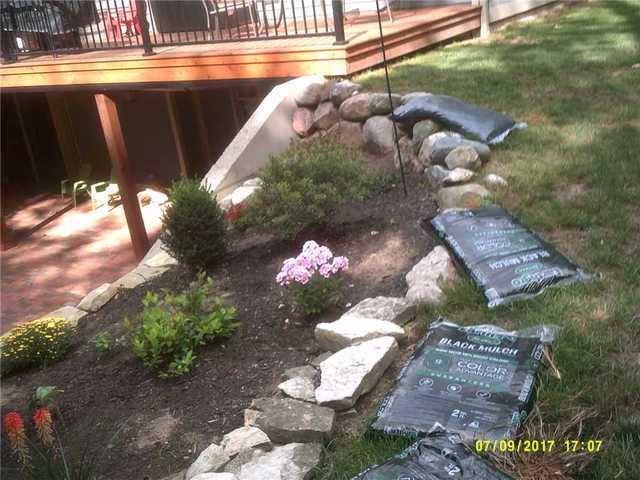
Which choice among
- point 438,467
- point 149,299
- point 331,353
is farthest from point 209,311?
point 438,467

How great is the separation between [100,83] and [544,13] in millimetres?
6087

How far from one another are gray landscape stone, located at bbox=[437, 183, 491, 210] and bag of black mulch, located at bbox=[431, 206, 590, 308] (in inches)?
9.4

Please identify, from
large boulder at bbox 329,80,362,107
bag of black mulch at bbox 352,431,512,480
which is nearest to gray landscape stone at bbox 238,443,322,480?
bag of black mulch at bbox 352,431,512,480

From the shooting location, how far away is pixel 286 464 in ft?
8.45

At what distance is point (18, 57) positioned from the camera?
9.85 m

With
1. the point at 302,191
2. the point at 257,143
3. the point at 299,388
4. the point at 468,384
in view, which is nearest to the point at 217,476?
the point at 299,388

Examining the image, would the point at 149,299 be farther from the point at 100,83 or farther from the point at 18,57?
the point at 18,57

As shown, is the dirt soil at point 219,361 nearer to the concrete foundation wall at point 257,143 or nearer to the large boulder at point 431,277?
the large boulder at point 431,277

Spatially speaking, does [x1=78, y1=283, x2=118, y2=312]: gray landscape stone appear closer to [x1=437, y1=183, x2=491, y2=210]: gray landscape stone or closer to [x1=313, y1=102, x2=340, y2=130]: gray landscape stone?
[x1=313, y1=102, x2=340, y2=130]: gray landscape stone

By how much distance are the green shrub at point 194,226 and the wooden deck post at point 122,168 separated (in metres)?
3.78

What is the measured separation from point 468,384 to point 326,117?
4.21m

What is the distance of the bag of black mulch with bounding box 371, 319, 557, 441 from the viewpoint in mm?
2444

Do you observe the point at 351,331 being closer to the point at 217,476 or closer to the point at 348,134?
the point at 217,476

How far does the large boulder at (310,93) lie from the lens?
6707 mm
